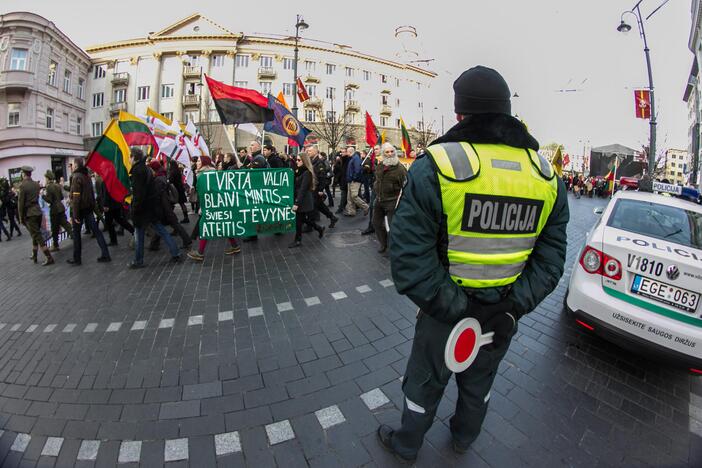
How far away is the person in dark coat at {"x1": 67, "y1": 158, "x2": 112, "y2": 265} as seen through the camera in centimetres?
642

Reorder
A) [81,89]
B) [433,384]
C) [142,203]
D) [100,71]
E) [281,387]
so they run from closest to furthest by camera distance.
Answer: [433,384] → [281,387] → [142,203] → [81,89] → [100,71]

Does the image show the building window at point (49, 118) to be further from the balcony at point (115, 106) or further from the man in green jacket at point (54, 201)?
the man in green jacket at point (54, 201)

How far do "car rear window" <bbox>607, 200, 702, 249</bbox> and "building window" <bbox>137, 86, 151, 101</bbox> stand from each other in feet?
155

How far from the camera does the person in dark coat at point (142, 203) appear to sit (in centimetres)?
575

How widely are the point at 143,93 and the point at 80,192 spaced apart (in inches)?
1618

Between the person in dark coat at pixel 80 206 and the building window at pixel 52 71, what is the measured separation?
34.6m

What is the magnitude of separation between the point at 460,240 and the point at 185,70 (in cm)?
4599

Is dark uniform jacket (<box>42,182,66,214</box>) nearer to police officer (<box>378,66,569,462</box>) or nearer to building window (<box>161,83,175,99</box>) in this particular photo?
police officer (<box>378,66,569,462</box>)

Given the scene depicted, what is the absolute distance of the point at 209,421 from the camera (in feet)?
8.00

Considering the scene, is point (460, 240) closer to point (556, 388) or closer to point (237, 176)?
point (556, 388)

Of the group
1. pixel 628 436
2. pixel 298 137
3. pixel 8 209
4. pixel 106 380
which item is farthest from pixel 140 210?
pixel 8 209

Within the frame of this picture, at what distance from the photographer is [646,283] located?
9.50ft

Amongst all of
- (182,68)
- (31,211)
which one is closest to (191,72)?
(182,68)

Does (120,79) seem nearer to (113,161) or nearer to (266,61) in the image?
(266,61)
